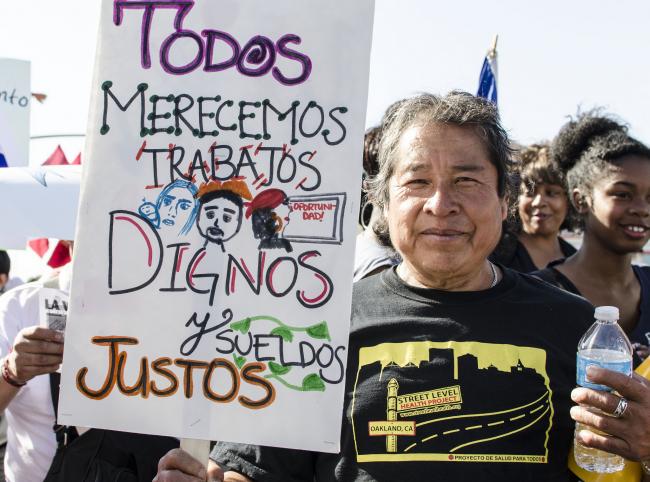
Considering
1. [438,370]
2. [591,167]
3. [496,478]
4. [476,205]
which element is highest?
[591,167]

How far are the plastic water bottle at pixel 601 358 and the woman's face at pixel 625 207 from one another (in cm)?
115

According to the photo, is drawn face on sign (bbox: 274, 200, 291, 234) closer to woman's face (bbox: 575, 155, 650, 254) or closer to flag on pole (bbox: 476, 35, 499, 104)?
woman's face (bbox: 575, 155, 650, 254)

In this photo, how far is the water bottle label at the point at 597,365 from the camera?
174 cm

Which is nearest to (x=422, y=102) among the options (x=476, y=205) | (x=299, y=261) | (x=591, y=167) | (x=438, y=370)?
(x=476, y=205)

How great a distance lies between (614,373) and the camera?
167cm

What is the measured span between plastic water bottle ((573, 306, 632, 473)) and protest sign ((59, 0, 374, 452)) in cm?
64

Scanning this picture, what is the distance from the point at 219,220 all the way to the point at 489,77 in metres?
3.35

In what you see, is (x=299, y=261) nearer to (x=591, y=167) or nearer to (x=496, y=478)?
(x=496, y=478)

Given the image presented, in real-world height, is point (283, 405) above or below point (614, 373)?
below

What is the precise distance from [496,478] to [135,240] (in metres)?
1.14

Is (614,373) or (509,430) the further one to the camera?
(509,430)

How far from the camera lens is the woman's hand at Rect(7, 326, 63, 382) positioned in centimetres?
216

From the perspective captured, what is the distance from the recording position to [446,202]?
6.52ft

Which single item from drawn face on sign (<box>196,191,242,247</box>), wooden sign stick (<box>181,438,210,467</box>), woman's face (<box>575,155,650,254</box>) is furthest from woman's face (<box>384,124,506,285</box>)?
woman's face (<box>575,155,650,254</box>)
